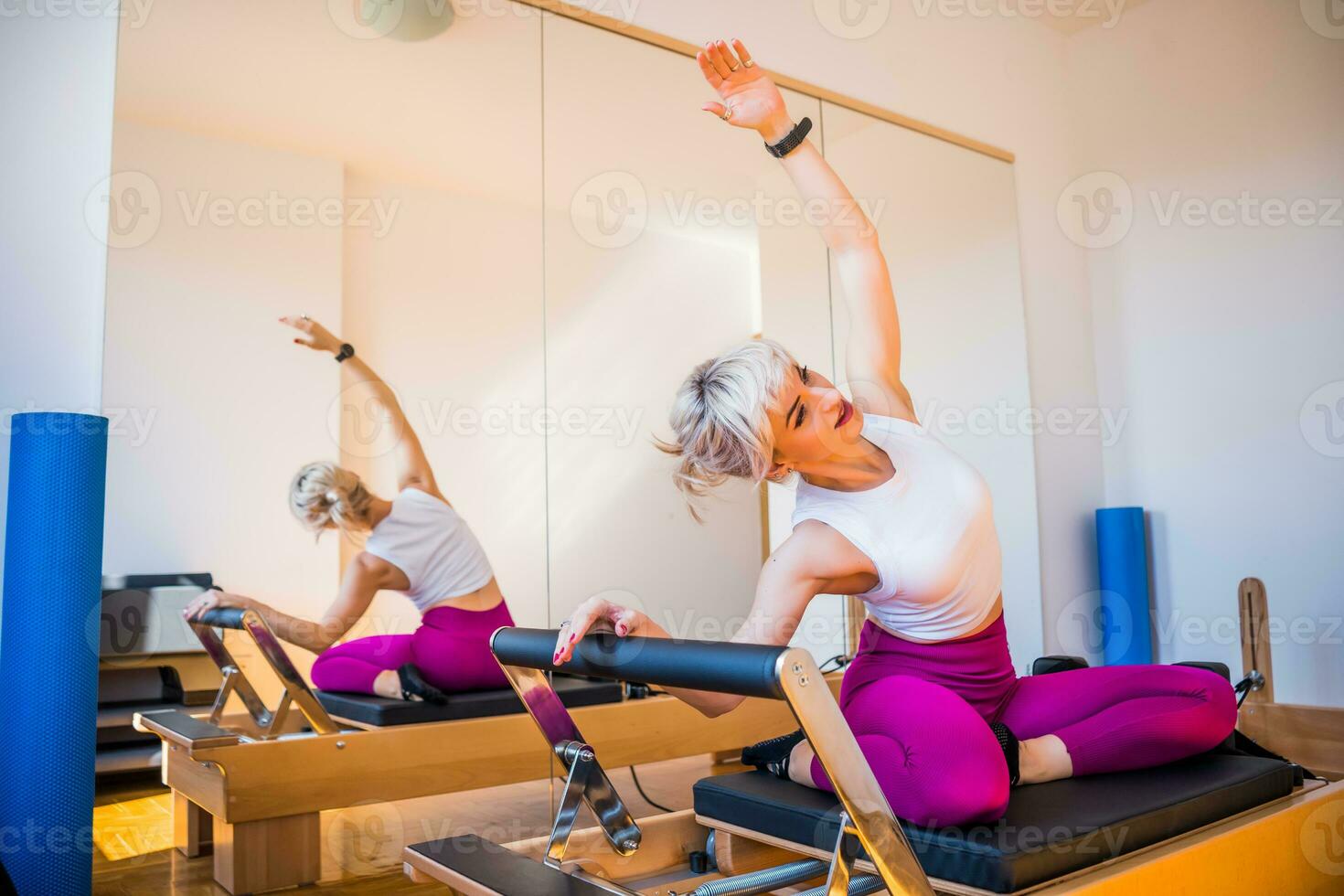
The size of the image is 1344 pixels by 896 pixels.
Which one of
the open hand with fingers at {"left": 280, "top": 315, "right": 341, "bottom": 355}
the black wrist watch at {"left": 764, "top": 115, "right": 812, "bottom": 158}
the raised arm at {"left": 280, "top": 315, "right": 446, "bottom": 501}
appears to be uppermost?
the black wrist watch at {"left": 764, "top": 115, "right": 812, "bottom": 158}

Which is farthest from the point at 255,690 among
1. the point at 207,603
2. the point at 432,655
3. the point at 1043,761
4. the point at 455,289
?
the point at 1043,761

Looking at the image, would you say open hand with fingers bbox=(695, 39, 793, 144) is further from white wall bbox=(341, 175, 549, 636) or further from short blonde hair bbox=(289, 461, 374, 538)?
short blonde hair bbox=(289, 461, 374, 538)

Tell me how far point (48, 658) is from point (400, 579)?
3.06 ft

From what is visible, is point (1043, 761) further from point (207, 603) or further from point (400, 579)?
point (207, 603)

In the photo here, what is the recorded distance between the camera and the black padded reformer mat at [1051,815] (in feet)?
4.45

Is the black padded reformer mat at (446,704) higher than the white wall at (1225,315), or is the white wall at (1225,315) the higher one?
the white wall at (1225,315)

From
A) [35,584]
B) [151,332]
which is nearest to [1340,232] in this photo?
[151,332]

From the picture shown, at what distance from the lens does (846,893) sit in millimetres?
1220

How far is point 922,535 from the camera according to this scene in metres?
1.61

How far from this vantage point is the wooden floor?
7.89 ft

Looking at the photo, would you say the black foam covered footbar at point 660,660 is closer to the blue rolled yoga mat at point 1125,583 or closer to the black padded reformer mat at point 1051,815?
the black padded reformer mat at point 1051,815

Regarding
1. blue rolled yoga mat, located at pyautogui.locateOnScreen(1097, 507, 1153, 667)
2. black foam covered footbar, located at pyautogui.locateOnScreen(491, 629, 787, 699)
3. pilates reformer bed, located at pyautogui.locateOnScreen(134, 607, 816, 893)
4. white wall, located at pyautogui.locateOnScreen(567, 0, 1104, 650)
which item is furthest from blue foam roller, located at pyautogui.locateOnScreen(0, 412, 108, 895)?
blue rolled yoga mat, located at pyautogui.locateOnScreen(1097, 507, 1153, 667)

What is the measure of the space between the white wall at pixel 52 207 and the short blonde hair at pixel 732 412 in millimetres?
1663

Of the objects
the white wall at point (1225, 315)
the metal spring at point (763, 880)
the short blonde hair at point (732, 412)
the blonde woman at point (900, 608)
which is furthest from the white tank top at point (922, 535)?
the white wall at point (1225, 315)
